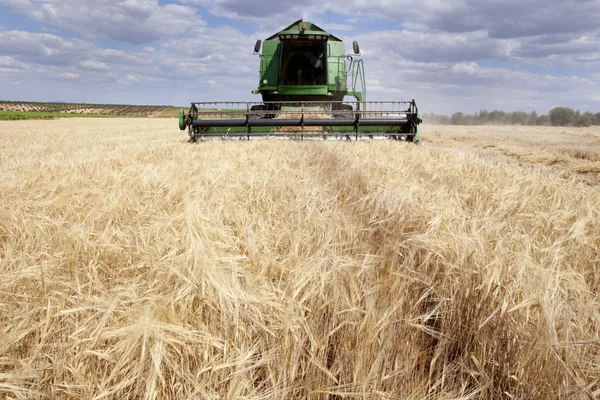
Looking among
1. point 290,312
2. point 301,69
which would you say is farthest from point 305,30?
point 290,312

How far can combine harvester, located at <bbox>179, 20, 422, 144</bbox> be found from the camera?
29.5ft

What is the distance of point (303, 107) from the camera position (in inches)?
390

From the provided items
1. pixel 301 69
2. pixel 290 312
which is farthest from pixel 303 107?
pixel 290 312

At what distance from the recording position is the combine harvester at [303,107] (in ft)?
29.5

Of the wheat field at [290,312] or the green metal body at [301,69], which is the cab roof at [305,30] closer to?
the green metal body at [301,69]

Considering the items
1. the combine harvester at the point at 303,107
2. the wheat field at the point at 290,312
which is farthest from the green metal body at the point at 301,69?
the wheat field at the point at 290,312

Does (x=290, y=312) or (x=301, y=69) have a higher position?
(x=301, y=69)

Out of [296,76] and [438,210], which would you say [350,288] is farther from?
[296,76]

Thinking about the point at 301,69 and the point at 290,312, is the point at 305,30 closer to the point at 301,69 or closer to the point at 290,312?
the point at 301,69

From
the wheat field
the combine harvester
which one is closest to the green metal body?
the combine harvester

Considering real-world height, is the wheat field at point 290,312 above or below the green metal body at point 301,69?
below

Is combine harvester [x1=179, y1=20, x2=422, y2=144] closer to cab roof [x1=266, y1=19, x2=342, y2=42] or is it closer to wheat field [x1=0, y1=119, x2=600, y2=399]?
cab roof [x1=266, y1=19, x2=342, y2=42]

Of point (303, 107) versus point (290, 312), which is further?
point (303, 107)

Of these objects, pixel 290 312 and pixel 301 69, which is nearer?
pixel 290 312
